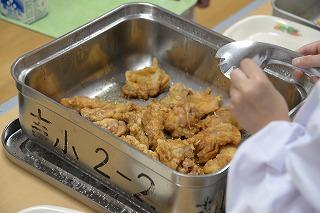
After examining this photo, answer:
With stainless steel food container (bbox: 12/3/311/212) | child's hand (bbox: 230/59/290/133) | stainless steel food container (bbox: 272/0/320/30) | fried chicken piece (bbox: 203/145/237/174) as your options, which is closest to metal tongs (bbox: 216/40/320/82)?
stainless steel food container (bbox: 12/3/311/212)

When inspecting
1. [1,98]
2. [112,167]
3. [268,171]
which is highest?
[268,171]

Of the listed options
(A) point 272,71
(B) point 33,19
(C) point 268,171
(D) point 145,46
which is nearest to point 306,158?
(C) point 268,171

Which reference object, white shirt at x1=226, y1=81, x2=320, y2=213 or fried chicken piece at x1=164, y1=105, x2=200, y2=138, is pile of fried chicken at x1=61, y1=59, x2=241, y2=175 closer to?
fried chicken piece at x1=164, y1=105, x2=200, y2=138

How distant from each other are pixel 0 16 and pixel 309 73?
808 millimetres

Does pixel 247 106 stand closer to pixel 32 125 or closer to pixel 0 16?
pixel 32 125

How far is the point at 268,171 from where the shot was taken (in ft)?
2.20

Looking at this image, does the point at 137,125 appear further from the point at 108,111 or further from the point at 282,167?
the point at 282,167

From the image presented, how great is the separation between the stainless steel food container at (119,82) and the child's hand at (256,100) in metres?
0.10

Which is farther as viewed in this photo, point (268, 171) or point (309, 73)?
point (309, 73)

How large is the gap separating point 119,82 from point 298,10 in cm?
63

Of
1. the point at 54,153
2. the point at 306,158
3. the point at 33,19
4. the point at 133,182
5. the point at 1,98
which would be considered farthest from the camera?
the point at 33,19

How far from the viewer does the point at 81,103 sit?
39.0 inches

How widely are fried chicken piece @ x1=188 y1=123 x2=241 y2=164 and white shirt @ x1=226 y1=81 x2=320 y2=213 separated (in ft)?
0.68

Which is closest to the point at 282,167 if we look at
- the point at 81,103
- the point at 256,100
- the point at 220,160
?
the point at 256,100
